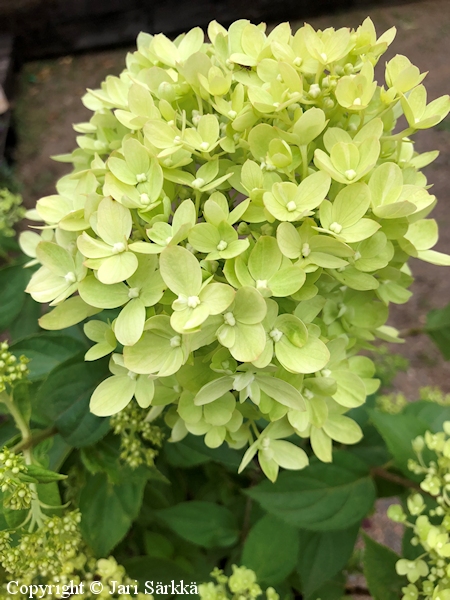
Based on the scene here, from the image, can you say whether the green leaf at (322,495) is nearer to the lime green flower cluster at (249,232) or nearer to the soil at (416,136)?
the lime green flower cluster at (249,232)

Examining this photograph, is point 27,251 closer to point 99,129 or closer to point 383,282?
point 99,129

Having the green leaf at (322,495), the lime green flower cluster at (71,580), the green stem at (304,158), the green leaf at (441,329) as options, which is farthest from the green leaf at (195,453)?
the green leaf at (441,329)

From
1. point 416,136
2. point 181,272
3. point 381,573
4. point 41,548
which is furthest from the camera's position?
point 416,136

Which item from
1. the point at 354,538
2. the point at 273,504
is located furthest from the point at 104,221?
the point at 354,538

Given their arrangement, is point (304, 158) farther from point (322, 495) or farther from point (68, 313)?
point (322, 495)

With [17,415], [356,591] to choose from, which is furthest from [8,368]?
[356,591]

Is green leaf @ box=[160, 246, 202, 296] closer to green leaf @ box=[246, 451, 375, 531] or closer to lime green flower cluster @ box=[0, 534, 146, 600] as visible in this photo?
lime green flower cluster @ box=[0, 534, 146, 600]
